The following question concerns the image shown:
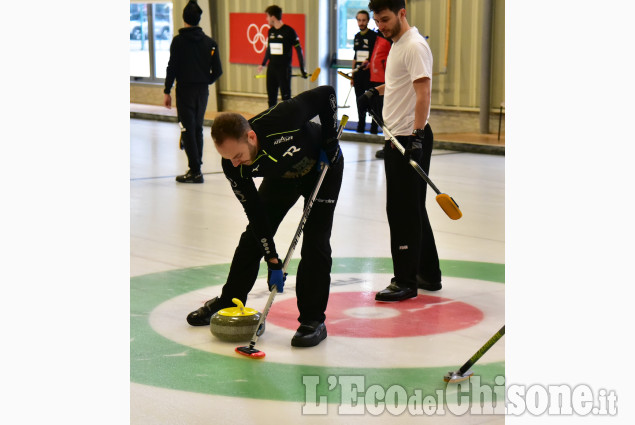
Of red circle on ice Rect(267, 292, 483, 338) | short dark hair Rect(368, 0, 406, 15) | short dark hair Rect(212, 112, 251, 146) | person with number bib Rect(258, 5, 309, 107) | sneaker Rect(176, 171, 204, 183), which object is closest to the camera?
short dark hair Rect(212, 112, 251, 146)

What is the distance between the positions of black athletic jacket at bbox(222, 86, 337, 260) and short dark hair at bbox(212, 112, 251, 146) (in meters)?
0.21

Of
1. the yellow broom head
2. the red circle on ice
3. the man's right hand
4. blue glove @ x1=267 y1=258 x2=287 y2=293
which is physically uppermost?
the man's right hand

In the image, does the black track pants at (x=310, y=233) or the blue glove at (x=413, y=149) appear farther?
the blue glove at (x=413, y=149)

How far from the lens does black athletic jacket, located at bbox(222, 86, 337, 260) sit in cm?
378

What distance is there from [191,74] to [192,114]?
444 mm

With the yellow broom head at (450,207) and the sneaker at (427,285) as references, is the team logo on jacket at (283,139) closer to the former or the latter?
the yellow broom head at (450,207)

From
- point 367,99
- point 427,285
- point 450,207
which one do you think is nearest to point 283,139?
point 450,207

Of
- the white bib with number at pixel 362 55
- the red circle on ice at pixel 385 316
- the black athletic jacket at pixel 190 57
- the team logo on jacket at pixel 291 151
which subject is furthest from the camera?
the white bib with number at pixel 362 55

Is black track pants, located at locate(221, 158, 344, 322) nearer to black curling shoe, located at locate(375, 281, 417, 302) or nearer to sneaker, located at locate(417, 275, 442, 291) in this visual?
black curling shoe, located at locate(375, 281, 417, 302)

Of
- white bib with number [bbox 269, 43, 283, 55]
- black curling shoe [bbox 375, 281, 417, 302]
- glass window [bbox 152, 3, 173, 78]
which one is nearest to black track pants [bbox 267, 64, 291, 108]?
white bib with number [bbox 269, 43, 283, 55]

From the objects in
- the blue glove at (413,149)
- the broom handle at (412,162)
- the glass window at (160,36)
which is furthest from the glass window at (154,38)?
the blue glove at (413,149)

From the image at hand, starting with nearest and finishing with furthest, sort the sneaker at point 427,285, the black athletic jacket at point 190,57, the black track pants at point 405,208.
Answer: the black track pants at point 405,208, the sneaker at point 427,285, the black athletic jacket at point 190,57

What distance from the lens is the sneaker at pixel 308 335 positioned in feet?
13.3

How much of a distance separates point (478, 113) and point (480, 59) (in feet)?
2.98
